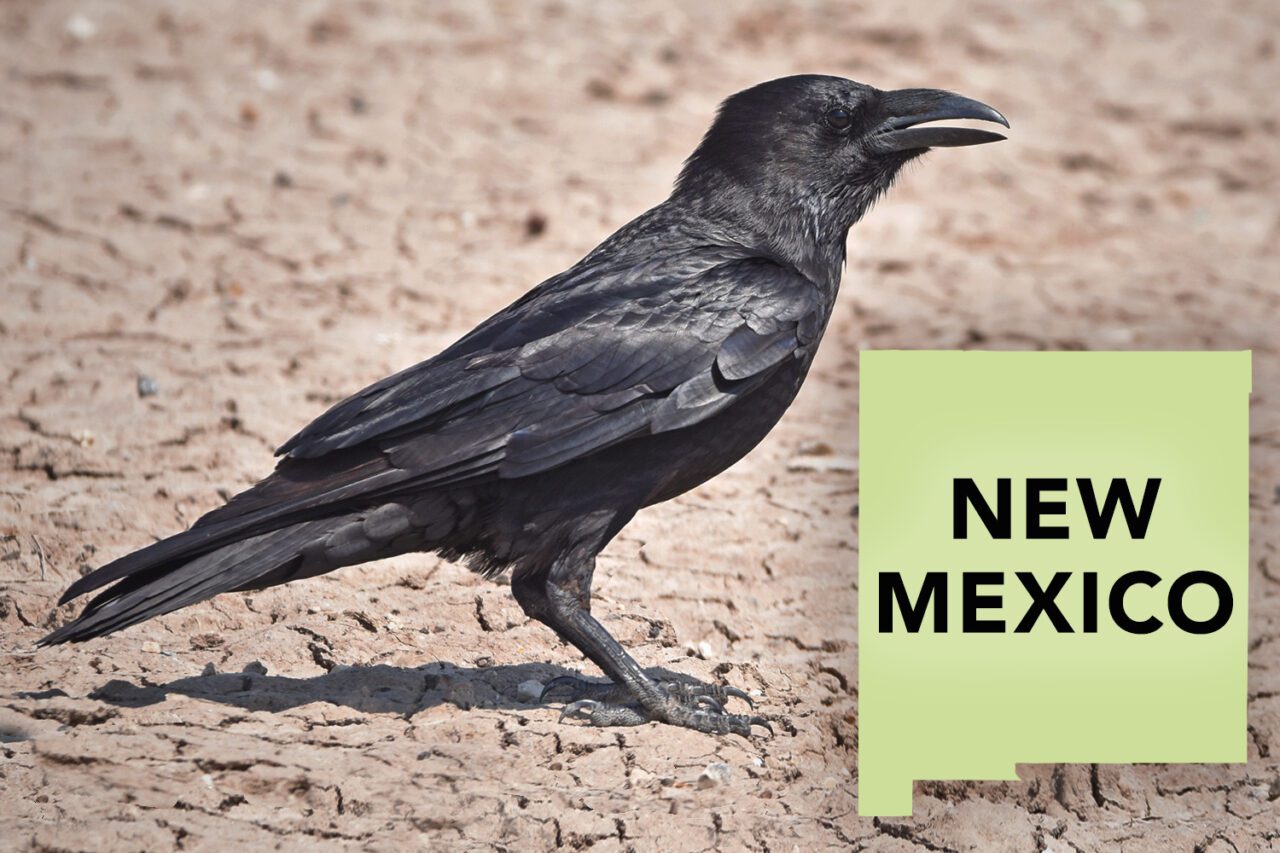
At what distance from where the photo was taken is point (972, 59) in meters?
9.17

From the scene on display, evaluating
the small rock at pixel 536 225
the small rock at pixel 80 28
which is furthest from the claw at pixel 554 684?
the small rock at pixel 80 28

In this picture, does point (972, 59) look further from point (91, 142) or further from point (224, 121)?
point (91, 142)

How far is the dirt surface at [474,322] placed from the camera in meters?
3.73

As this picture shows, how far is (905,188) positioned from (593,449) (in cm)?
447

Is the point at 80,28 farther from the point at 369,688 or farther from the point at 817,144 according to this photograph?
the point at 369,688

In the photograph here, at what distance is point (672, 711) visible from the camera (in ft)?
13.4

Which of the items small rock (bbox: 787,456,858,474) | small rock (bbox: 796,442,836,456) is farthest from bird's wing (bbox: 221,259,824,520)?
small rock (bbox: 796,442,836,456)

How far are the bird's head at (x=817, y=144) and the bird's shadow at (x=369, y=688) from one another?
1.43m

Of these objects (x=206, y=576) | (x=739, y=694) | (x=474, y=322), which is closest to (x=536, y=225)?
(x=474, y=322)

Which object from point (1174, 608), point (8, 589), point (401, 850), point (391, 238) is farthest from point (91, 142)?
point (1174, 608)

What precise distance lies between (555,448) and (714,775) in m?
0.91

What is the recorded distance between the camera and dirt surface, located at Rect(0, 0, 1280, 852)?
3730 mm

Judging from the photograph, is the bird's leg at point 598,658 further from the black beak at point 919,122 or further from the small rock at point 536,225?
the small rock at point 536,225

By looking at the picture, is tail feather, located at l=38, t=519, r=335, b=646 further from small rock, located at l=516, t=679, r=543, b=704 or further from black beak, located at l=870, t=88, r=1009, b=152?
black beak, located at l=870, t=88, r=1009, b=152
